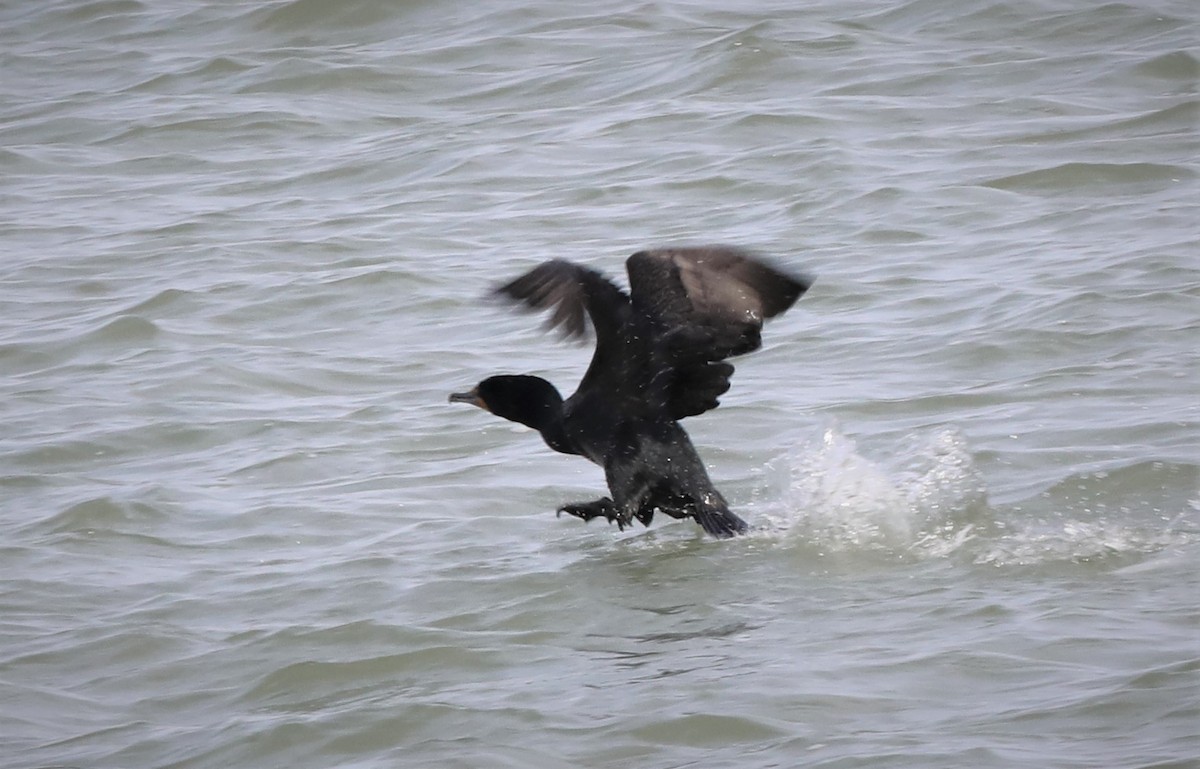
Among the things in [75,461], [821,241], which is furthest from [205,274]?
[821,241]

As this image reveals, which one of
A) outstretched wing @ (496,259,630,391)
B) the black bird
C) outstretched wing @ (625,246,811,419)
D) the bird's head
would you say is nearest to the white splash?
the black bird

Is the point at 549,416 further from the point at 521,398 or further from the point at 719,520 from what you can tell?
the point at 719,520

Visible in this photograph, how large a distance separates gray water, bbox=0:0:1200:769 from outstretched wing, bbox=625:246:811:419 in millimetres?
695

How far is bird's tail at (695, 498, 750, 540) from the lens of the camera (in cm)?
609

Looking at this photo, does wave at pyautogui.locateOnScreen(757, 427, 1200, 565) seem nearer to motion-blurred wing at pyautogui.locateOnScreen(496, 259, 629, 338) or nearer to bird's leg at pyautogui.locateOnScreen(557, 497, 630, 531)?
bird's leg at pyautogui.locateOnScreen(557, 497, 630, 531)

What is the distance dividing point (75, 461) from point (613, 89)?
635 centimetres

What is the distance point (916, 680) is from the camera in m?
4.53

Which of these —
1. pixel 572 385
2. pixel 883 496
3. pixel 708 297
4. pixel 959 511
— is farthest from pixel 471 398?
pixel 959 511

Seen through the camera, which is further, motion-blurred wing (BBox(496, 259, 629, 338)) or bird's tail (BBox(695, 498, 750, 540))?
motion-blurred wing (BBox(496, 259, 629, 338))

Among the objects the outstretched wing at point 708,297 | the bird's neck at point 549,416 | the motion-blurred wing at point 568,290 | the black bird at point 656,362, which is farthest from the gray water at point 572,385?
the motion-blurred wing at point 568,290

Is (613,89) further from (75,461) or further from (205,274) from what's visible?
(75,461)

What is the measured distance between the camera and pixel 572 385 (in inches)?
314

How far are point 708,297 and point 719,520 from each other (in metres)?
0.79

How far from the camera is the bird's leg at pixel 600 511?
20.6 feet
